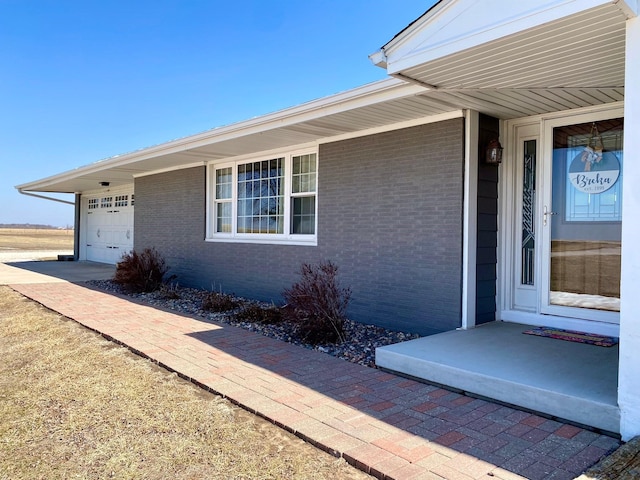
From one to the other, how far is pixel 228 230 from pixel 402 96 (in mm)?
5894

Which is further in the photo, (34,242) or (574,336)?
(34,242)

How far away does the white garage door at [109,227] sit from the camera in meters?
16.0

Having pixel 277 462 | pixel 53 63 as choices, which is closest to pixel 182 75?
pixel 53 63

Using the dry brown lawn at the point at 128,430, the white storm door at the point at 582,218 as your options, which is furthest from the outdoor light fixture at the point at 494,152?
the dry brown lawn at the point at 128,430

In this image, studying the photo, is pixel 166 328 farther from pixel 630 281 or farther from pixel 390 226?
pixel 630 281

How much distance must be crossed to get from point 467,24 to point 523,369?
284 centimetres

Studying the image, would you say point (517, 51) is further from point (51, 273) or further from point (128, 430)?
point (51, 273)

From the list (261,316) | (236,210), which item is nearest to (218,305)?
(261,316)

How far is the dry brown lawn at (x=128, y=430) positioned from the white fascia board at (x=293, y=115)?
3640mm

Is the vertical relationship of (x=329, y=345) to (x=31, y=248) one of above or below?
below

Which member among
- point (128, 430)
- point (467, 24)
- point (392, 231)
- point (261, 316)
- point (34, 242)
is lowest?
point (128, 430)

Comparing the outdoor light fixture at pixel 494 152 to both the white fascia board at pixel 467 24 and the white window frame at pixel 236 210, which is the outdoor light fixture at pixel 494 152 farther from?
the white window frame at pixel 236 210

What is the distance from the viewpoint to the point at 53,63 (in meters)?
19.7

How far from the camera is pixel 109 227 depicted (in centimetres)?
1716
